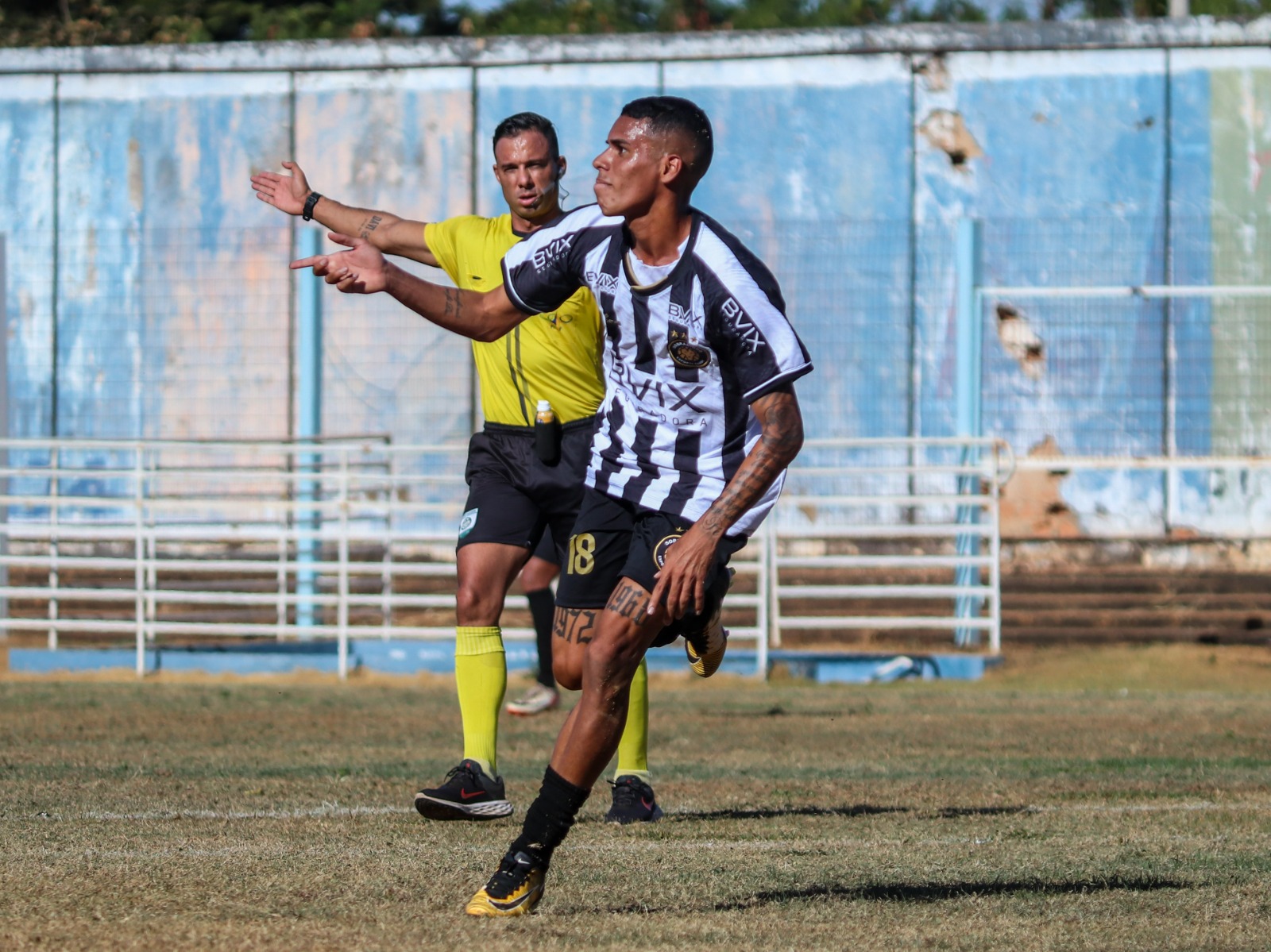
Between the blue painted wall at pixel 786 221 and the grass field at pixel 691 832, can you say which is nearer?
the grass field at pixel 691 832

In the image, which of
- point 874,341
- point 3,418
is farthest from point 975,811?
point 874,341

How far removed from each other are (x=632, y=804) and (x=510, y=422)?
5.02 ft

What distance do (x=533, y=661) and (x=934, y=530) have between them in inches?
128

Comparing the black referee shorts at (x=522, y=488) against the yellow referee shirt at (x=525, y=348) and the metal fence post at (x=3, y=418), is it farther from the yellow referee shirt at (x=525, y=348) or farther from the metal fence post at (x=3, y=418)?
the metal fence post at (x=3, y=418)

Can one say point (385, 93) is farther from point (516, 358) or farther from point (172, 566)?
point (516, 358)

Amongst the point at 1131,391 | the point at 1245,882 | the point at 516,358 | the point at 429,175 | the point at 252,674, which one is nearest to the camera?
the point at 1245,882

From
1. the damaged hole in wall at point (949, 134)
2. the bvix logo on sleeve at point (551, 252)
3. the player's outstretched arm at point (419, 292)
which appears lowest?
the player's outstretched arm at point (419, 292)

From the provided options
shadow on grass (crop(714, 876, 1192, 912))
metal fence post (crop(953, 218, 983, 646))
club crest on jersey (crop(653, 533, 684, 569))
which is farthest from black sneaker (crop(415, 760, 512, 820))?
metal fence post (crop(953, 218, 983, 646))

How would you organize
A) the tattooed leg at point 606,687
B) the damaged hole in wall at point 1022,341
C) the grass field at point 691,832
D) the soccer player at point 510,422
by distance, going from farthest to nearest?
1. the damaged hole in wall at point 1022,341
2. the soccer player at point 510,422
3. the tattooed leg at point 606,687
4. the grass field at point 691,832

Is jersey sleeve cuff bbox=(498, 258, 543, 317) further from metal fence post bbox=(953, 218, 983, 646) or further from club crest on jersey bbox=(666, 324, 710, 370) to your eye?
metal fence post bbox=(953, 218, 983, 646)

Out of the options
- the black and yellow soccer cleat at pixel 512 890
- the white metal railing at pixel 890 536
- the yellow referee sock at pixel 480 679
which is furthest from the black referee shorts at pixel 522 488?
the white metal railing at pixel 890 536

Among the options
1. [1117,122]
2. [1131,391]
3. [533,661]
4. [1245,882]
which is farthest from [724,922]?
[1117,122]

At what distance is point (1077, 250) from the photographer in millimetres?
18891

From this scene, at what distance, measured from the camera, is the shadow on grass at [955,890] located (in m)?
5.11
